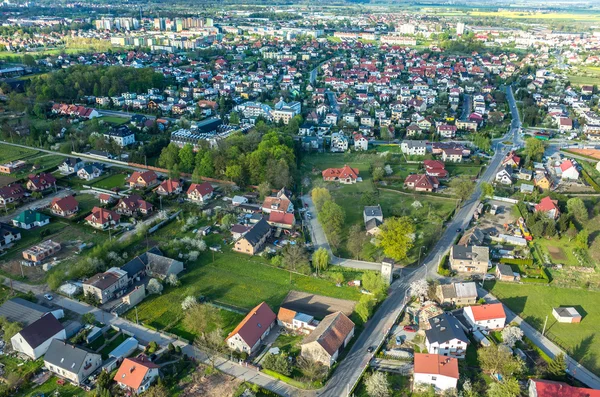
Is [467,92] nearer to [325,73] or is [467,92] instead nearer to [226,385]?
[325,73]

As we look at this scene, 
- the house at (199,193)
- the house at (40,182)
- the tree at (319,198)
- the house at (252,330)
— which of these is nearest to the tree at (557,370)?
the house at (252,330)

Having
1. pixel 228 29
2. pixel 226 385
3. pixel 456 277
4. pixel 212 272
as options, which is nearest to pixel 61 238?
pixel 212 272

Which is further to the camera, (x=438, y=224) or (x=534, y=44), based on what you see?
(x=534, y=44)

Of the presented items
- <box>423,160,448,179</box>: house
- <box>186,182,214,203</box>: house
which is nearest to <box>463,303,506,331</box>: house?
<box>423,160,448,179</box>: house

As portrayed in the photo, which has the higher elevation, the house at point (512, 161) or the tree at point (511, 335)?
the house at point (512, 161)

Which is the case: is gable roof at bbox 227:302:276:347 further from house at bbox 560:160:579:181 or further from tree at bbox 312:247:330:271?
house at bbox 560:160:579:181

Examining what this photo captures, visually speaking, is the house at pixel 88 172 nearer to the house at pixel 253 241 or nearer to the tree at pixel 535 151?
the house at pixel 253 241
